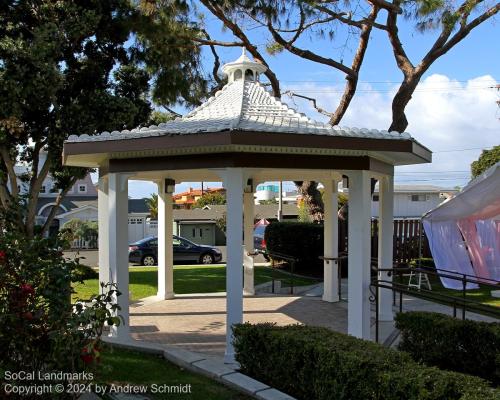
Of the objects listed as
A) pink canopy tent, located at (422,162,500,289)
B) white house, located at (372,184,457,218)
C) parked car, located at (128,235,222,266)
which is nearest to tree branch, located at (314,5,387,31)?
pink canopy tent, located at (422,162,500,289)

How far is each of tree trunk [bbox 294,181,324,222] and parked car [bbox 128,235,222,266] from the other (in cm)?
764

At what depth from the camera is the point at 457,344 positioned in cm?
622

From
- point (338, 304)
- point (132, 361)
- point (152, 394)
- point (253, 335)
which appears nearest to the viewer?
point (152, 394)

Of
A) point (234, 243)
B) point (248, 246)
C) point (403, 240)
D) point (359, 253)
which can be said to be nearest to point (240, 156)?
point (234, 243)

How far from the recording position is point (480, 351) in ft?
20.0

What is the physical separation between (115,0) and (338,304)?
32.6ft

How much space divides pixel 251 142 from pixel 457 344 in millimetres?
3371

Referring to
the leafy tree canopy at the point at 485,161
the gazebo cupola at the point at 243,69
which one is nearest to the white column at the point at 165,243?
the gazebo cupola at the point at 243,69

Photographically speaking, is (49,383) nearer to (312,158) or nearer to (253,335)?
(253,335)

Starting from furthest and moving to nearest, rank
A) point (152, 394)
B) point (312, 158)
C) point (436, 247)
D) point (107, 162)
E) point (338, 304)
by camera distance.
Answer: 1. point (436, 247)
2. point (338, 304)
3. point (107, 162)
4. point (312, 158)
5. point (152, 394)

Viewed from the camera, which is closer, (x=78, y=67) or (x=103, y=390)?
(x=103, y=390)

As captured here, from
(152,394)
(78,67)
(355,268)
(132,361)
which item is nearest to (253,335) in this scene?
(152,394)

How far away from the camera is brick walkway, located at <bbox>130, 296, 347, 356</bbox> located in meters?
8.04

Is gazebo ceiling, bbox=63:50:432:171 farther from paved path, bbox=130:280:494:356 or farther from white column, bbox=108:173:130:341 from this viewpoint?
paved path, bbox=130:280:494:356
